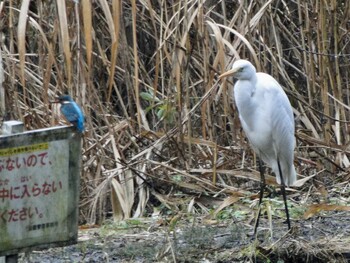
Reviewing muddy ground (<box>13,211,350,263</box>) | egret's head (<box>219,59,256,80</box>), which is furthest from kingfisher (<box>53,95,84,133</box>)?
egret's head (<box>219,59,256,80</box>)

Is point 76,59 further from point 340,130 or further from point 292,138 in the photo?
point 340,130

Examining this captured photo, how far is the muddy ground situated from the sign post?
1.01 m

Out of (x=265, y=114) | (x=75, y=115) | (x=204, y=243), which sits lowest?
(x=204, y=243)

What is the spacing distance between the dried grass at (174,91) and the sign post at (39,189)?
1.60m

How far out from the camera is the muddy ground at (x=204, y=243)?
3.89 m

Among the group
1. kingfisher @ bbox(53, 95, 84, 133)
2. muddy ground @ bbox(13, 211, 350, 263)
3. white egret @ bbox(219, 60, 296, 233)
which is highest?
kingfisher @ bbox(53, 95, 84, 133)

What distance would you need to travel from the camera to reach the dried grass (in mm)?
4742

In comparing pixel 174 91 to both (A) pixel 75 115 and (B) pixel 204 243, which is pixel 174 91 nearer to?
(B) pixel 204 243

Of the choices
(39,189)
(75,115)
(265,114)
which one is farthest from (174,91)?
(39,189)

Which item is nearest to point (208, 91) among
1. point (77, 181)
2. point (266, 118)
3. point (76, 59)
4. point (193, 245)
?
point (266, 118)

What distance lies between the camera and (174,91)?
525cm

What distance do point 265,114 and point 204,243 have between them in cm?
86

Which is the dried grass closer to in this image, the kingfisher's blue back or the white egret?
the white egret

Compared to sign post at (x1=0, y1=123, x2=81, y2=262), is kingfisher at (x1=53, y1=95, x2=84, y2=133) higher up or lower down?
higher up
